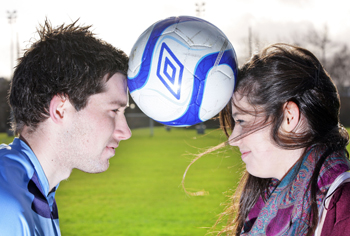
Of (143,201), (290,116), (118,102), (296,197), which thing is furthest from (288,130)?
(143,201)

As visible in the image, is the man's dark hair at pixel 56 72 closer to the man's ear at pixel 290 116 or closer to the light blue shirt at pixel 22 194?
the light blue shirt at pixel 22 194

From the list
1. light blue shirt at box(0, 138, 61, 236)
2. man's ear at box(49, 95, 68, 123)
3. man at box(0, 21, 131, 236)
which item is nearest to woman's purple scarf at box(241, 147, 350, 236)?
man at box(0, 21, 131, 236)

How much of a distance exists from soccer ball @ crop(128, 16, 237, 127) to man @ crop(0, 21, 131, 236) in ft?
0.82

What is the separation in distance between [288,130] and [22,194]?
1525mm

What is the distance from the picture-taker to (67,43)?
6.81 ft

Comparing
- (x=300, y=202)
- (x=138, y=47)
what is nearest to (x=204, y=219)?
(x=300, y=202)

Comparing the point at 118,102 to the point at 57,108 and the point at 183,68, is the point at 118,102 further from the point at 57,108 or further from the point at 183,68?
the point at 183,68

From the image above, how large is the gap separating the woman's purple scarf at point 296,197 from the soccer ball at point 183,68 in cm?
64

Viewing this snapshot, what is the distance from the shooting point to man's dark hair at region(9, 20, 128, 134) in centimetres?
202

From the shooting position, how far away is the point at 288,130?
1.94 m

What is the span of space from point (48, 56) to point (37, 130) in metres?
0.48

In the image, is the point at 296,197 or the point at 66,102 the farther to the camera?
the point at 66,102

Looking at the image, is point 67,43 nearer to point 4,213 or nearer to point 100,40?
point 100,40

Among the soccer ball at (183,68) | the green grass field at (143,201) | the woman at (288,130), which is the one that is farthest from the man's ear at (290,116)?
the green grass field at (143,201)
